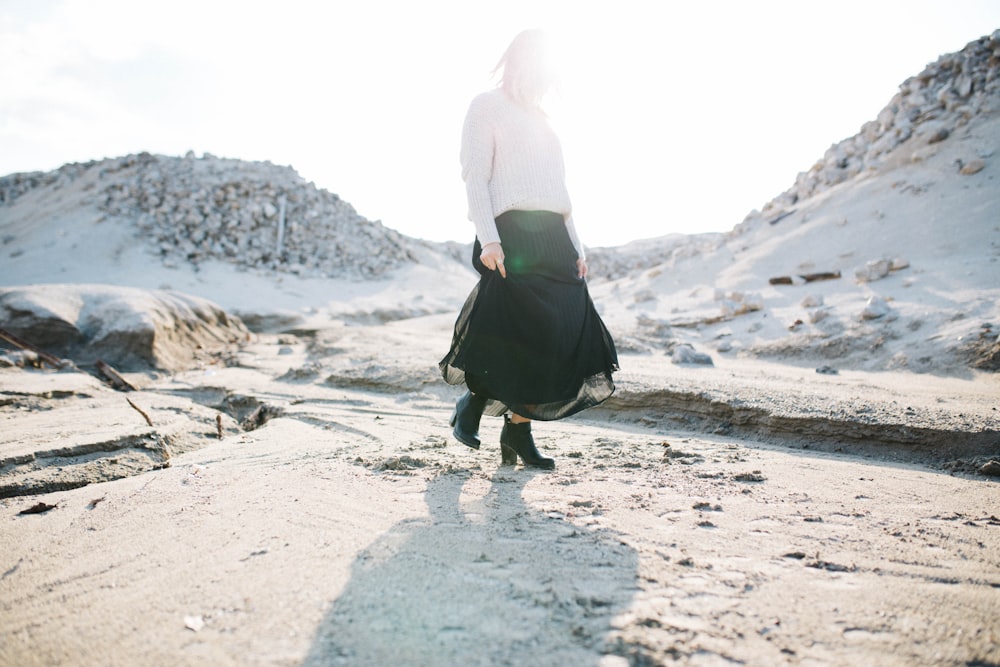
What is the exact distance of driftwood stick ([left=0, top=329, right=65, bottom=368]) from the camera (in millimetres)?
4379

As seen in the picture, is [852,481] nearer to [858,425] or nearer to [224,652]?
[858,425]

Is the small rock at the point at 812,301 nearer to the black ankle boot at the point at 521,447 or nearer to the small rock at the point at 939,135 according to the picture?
the black ankle boot at the point at 521,447

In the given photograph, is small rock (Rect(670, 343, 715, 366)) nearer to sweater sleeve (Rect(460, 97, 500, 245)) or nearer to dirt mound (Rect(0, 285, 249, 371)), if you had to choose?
sweater sleeve (Rect(460, 97, 500, 245))

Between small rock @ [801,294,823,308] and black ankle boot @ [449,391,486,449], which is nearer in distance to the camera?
black ankle boot @ [449,391,486,449]

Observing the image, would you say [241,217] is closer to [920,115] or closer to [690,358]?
[690,358]

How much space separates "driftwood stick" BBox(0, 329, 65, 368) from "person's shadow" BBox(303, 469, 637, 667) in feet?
13.9

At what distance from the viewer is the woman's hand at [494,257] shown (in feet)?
6.73

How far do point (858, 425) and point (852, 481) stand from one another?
2.26 ft

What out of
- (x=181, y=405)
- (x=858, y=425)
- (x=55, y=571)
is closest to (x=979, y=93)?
(x=858, y=425)

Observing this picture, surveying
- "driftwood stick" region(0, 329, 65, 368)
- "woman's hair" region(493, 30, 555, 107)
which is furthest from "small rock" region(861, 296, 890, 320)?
"driftwood stick" region(0, 329, 65, 368)

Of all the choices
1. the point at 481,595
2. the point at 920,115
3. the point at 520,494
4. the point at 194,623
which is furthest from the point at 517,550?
the point at 920,115

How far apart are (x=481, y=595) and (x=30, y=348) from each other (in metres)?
5.14

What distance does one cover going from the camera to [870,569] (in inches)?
50.7

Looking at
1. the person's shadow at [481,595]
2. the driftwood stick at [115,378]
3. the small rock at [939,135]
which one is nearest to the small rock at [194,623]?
the person's shadow at [481,595]
